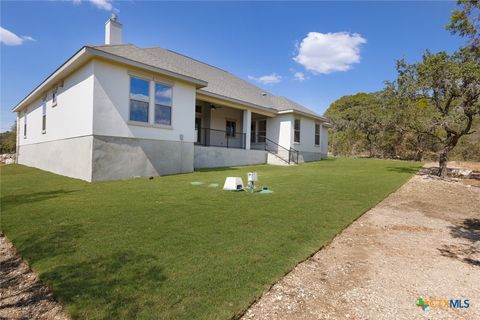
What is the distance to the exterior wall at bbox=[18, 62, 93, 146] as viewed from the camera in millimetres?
9352

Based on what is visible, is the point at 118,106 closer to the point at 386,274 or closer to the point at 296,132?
the point at 386,274

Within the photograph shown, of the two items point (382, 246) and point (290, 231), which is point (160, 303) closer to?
point (290, 231)

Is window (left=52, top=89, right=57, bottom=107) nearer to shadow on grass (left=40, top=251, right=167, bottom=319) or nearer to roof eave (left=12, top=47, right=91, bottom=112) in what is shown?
roof eave (left=12, top=47, right=91, bottom=112)

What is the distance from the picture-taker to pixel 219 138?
18.1 metres

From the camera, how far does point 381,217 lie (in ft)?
18.7

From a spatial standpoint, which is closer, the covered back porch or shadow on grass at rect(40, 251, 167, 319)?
shadow on grass at rect(40, 251, 167, 319)

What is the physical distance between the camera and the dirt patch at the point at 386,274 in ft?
8.35

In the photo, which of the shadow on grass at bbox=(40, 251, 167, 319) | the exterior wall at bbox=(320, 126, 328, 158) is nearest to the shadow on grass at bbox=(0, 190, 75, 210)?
the shadow on grass at bbox=(40, 251, 167, 319)

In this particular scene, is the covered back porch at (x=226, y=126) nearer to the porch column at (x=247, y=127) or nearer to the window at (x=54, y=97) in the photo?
the porch column at (x=247, y=127)

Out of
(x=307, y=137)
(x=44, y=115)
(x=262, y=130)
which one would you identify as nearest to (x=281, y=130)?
(x=262, y=130)

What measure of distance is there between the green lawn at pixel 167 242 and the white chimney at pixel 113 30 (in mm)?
8406

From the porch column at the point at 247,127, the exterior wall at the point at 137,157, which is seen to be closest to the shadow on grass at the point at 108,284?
the exterior wall at the point at 137,157

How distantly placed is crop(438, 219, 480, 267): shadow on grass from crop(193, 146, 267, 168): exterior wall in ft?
35.6

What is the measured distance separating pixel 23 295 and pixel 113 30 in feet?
42.5
